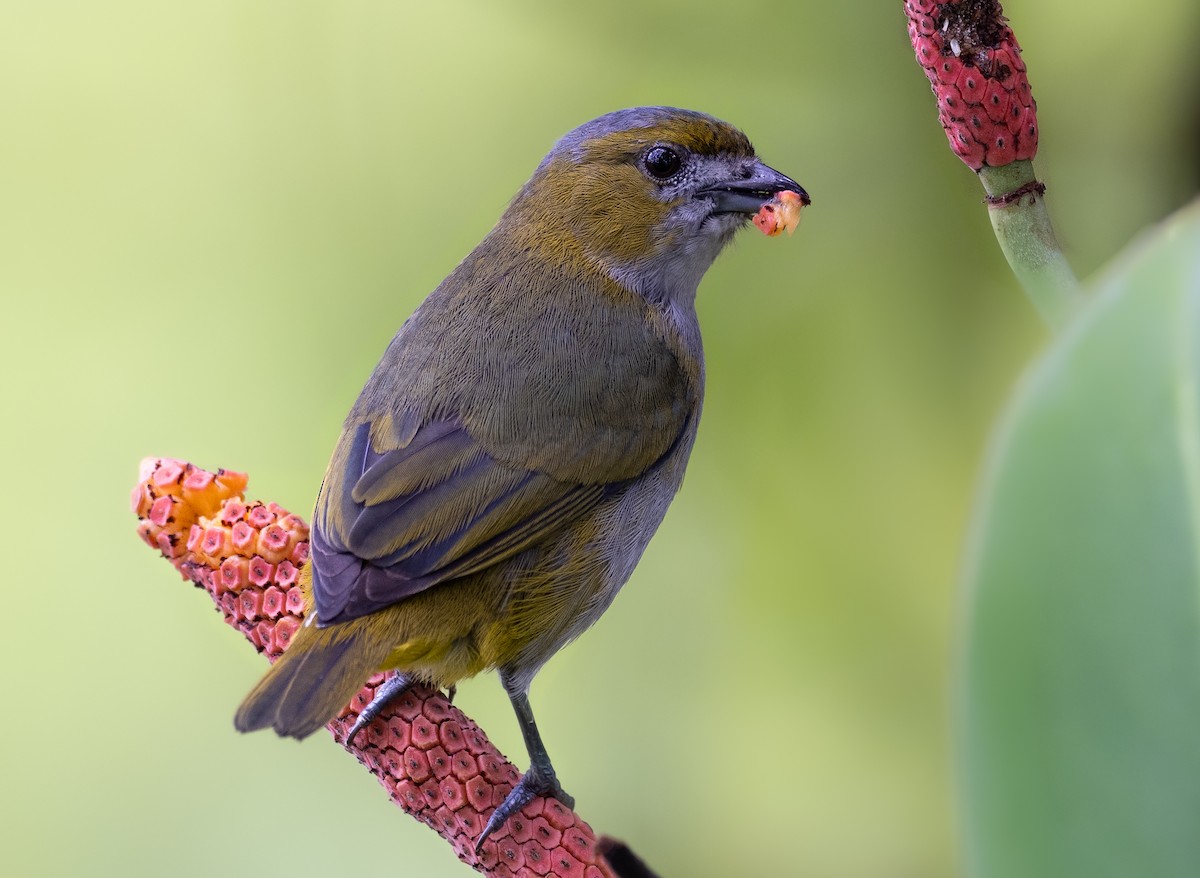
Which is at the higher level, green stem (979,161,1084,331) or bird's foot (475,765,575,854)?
green stem (979,161,1084,331)

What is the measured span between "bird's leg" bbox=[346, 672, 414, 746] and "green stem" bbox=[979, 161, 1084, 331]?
0.96 m

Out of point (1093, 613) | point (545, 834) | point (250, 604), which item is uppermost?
point (1093, 613)

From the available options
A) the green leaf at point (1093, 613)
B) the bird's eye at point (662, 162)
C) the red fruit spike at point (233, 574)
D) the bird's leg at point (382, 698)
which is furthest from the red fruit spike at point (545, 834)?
the bird's eye at point (662, 162)

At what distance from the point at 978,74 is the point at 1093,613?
684 millimetres

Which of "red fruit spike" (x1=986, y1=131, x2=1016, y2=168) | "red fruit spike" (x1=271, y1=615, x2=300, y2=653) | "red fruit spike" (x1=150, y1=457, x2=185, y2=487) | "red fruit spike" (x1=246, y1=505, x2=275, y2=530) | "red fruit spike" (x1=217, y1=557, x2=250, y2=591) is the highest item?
"red fruit spike" (x1=986, y1=131, x2=1016, y2=168)

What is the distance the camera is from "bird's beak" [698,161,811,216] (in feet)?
6.86

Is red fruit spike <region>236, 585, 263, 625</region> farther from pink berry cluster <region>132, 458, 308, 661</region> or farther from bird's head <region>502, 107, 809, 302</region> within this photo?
bird's head <region>502, 107, 809, 302</region>

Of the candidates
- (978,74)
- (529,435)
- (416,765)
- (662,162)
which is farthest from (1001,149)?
(662,162)

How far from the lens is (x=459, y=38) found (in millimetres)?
2680

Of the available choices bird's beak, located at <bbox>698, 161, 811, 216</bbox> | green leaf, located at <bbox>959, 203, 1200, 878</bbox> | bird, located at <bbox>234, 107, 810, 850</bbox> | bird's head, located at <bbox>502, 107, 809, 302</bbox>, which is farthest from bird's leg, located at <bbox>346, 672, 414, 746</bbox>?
green leaf, located at <bbox>959, 203, 1200, 878</bbox>

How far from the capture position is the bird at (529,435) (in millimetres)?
1703

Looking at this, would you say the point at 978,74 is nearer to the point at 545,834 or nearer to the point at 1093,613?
the point at 1093,613

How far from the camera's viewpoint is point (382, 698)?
1652mm

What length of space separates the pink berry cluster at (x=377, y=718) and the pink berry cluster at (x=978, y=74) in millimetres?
758
